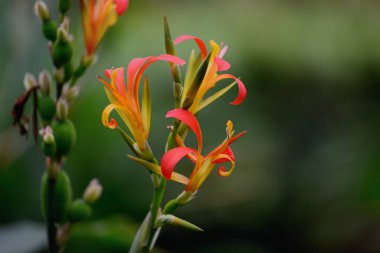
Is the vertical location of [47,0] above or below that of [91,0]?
above

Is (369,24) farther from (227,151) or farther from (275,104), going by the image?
(227,151)

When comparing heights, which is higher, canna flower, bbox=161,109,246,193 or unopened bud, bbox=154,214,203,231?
canna flower, bbox=161,109,246,193

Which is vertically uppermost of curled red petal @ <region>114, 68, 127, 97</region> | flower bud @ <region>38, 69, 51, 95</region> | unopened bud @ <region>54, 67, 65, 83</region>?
unopened bud @ <region>54, 67, 65, 83</region>

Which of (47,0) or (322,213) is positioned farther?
(322,213)

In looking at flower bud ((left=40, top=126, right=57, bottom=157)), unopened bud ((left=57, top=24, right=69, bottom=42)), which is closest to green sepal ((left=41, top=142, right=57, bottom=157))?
flower bud ((left=40, top=126, right=57, bottom=157))

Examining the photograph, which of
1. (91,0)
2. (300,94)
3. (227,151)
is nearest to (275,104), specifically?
(300,94)

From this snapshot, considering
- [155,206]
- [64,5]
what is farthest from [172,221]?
[64,5]

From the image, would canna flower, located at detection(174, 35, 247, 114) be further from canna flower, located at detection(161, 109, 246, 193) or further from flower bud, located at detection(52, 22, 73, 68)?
flower bud, located at detection(52, 22, 73, 68)

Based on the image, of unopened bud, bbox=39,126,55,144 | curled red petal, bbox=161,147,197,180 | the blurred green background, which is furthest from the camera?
the blurred green background
